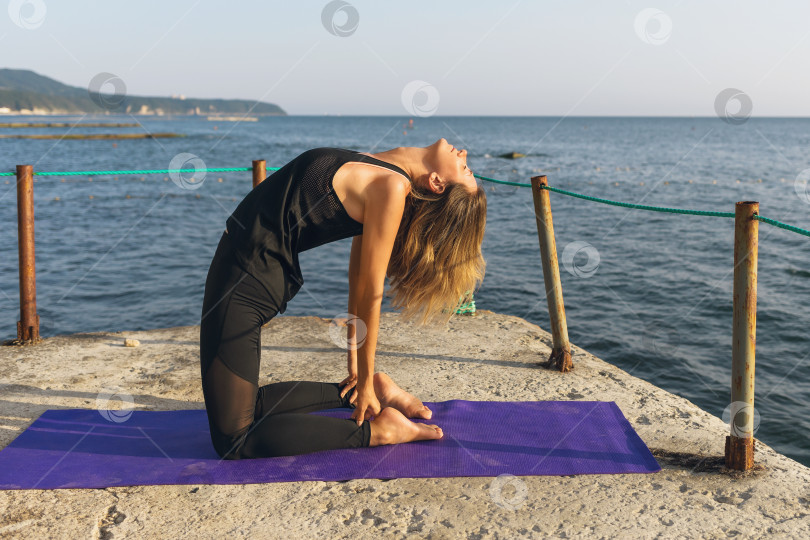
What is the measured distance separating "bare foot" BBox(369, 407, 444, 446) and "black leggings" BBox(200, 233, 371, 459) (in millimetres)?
53

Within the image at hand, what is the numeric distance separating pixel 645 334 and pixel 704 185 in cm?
2158

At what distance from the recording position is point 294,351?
16.2ft

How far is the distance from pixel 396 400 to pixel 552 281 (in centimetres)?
153

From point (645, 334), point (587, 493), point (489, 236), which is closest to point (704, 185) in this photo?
point (489, 236)

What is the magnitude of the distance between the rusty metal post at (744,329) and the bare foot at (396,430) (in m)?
1.46

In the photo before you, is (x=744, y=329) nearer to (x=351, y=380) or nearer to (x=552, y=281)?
(x=552, y=281)

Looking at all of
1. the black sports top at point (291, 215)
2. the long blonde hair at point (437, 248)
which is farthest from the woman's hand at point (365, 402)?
the black sports top at point (291, 215)

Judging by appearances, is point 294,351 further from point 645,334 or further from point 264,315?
point 645,334

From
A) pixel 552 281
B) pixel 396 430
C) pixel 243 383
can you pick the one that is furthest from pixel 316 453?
pixel 552 281

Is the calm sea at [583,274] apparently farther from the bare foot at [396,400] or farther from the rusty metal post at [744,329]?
the bare foot at [396,400]

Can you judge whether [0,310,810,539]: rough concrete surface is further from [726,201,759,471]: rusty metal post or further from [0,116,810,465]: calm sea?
[0,116,810,465]: calm sea

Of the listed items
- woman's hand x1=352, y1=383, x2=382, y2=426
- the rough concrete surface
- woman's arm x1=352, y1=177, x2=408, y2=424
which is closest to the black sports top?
woman's arm x1=352, y1=177, x2=408, y2=424

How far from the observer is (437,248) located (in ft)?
9.93

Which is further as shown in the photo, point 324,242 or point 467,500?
point 324,242
